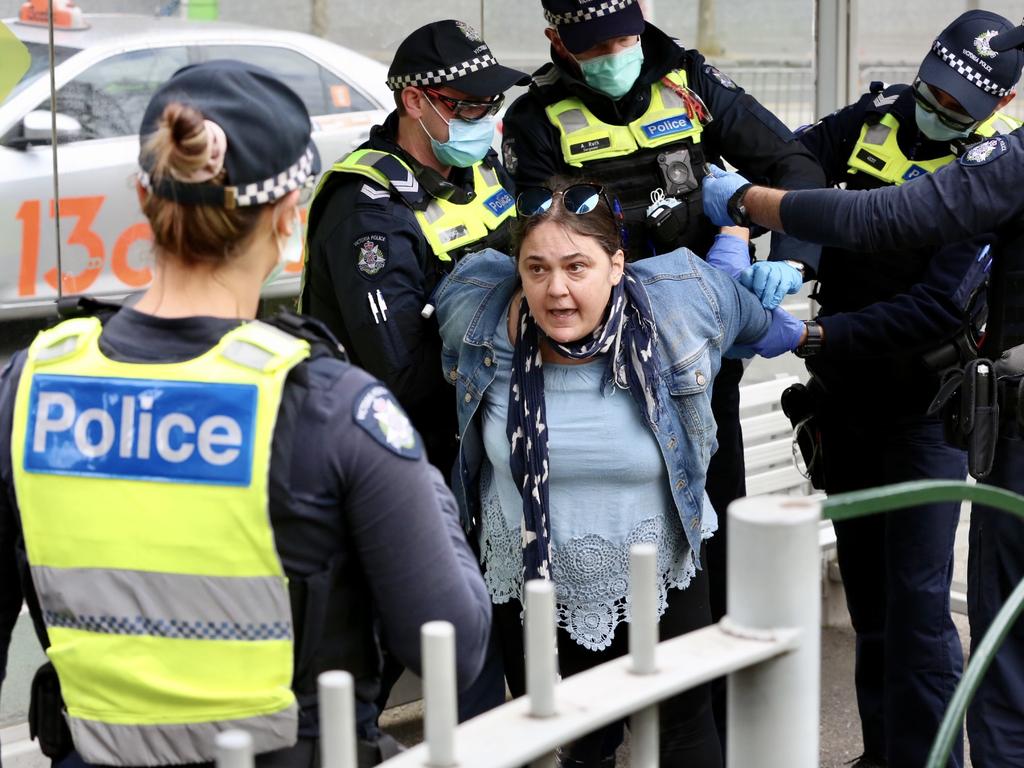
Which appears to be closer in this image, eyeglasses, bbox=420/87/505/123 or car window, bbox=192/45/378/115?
eyeglasses, bbox=420/87/505/123

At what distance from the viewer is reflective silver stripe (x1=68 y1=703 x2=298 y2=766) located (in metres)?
1.52

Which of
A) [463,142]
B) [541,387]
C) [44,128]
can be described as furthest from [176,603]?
[44,128]

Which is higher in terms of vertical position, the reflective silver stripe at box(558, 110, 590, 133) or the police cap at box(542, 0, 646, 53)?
the police cap at box(542, 0, 646, 53)

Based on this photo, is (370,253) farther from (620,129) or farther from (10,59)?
(10,59)

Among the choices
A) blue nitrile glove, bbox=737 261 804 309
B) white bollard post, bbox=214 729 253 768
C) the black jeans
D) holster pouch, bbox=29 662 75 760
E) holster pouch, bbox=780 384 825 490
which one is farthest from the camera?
holster pouch, bbox=780 384 825 490

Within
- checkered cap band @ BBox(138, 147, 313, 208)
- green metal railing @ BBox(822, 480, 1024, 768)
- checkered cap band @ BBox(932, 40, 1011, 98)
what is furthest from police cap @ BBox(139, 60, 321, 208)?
checkered cap band @ BBox(932, 40, 1011, 98)

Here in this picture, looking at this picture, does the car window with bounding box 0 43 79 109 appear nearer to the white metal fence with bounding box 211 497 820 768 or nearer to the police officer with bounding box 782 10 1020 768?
the police officer with bounding box 782 10 1020 768

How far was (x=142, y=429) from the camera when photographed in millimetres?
1477

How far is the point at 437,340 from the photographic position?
2.94 meters

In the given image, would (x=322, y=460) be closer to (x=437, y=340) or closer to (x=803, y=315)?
A: (x=437, y=340)

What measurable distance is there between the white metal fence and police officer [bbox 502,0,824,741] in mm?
1864

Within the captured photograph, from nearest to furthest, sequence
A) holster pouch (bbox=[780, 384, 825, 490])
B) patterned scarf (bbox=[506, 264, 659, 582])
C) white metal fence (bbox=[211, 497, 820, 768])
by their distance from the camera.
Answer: white metal fence (bbox=[211, 497, 820, 768]) < patterned scarf (bbox=[506, 264, 659, 582]) < holster pouch (bbox=[780, 384, 825, 490])

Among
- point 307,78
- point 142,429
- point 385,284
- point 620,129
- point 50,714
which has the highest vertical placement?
point 307,78

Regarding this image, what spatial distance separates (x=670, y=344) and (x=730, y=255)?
1.54 feet
